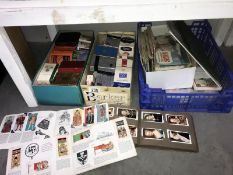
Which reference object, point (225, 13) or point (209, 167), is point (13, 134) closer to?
point (209, 167)

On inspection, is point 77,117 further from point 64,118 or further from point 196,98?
point 196,98

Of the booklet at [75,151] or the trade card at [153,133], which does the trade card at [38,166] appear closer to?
the booklet at [75,151]

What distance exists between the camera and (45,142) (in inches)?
39.2

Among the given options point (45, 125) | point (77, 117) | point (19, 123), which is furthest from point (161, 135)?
point (19, 123)

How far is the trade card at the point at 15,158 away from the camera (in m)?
0.94

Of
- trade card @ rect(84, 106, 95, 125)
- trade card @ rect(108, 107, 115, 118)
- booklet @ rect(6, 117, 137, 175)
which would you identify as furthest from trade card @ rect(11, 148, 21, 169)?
trade card @ rect(108, 107, 115, 118)

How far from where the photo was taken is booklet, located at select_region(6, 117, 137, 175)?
92cm

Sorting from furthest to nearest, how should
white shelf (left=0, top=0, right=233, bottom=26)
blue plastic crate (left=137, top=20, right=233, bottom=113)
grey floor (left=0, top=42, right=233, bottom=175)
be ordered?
blue plastic crate (left=137, top=20, right=233, bottom=113), grey floor (left=0, top=42, right=233, bottom=175), white shelf (left=0, top=0, right=233, bottom=26)

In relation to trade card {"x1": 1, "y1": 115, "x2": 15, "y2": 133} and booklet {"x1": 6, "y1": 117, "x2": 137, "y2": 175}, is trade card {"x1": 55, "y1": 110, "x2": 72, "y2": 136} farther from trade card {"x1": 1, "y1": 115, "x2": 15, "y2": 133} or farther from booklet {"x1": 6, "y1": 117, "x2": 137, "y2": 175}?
trade card {"x1": 1, "y1": 115, "x2": 15, "y2": 133}

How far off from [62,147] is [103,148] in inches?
6.9

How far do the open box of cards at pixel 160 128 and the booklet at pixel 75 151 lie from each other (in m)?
0.05

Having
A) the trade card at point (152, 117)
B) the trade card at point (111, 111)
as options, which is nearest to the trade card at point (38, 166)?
the trade card at point (111, 111)

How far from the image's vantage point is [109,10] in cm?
75

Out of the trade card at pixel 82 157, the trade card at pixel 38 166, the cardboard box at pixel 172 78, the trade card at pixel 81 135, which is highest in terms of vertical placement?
the cardboard box at pixel 172 78
